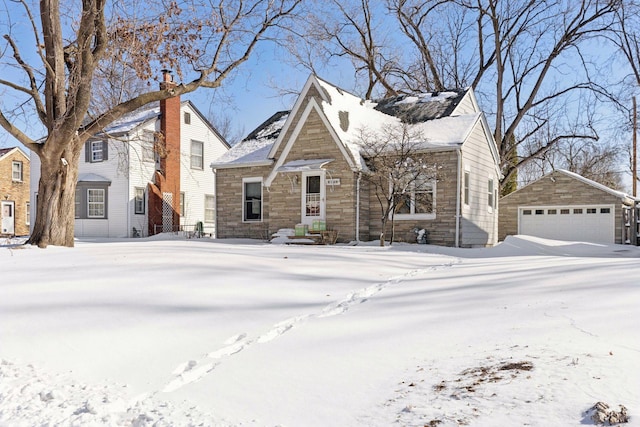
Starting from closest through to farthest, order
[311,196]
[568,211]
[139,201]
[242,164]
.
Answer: [311,196]
[242,164]
[568,211]
[139,201]

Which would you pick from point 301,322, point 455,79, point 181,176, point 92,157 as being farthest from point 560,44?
point 301,322

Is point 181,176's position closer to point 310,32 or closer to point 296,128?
point 296,128

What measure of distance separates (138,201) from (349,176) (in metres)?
12.8

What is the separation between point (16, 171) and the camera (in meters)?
32.6

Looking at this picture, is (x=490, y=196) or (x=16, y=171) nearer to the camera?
(x=490, y=196)

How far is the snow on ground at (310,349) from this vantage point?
262 centimetres

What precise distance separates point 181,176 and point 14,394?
80.2ft

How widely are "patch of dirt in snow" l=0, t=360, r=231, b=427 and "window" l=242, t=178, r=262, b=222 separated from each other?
15.9m

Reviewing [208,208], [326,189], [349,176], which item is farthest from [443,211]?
[208,208]

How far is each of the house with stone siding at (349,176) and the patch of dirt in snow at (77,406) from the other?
42.8 ft

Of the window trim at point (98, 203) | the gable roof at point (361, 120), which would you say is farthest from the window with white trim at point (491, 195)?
the window trim at point (98, 203)

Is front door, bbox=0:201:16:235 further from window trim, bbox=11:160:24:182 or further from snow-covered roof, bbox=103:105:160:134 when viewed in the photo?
snow-covered roof, bbox=103:105:160:134

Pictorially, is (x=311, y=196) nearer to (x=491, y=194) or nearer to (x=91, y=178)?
(x=491, y=194)

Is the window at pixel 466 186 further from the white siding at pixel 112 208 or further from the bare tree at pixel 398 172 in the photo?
the white siding at pixel 112 208
